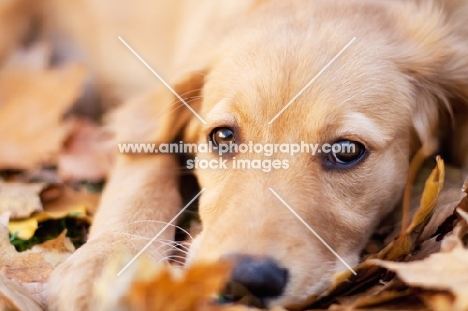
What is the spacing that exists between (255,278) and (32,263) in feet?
3.13

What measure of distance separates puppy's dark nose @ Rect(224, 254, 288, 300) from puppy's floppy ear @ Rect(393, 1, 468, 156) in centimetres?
110

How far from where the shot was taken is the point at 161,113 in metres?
3.24

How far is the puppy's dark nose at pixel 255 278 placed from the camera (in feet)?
6.30

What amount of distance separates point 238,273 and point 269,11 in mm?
1389

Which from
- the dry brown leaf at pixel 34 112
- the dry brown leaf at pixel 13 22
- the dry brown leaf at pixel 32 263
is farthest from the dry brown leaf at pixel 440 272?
the dry brown leaf at pixel 13 22

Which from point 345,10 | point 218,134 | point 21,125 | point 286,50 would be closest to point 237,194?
point 218,134

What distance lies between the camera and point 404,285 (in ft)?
6.33

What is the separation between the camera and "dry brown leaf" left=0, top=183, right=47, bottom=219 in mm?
2823

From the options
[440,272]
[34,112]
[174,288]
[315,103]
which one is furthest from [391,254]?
[34,112]

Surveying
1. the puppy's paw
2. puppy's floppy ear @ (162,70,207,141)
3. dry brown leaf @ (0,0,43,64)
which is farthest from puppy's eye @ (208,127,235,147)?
dry brown leaf @ (0,0,43,64)

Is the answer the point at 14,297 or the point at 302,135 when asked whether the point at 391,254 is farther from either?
the point at 14,297

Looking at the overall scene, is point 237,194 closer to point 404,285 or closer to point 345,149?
point 345,149

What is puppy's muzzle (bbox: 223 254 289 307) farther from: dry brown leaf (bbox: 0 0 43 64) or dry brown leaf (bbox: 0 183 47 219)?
dry brown leaf (bbox: 0 0 43 64)

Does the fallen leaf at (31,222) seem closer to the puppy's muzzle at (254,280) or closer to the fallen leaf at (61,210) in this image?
the fallen leaf at (61,210)
